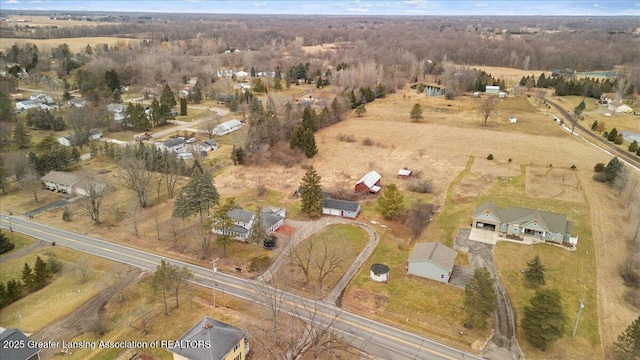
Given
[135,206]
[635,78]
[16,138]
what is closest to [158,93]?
[16,138]

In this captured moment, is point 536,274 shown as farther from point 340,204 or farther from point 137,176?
point 137,176

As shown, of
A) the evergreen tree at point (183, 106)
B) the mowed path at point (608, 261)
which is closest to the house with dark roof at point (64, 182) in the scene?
the evergreen tree at point (183, 106)

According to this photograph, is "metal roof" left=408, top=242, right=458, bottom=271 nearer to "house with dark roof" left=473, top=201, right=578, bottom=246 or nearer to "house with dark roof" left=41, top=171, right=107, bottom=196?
"house with dark roof" left=473, top=201, right=578, bottom=246

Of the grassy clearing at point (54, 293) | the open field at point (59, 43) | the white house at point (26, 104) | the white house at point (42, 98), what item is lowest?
the grassy clearing at point (54, 293)

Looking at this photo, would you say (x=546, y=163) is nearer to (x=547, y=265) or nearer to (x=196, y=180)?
(x=547, y=265)

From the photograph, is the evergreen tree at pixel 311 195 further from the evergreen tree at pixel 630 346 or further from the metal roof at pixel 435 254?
the evergreen tree at pixel 630 346

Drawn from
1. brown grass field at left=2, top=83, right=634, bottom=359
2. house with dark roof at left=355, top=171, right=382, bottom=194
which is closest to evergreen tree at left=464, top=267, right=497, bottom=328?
brown grass field at left=2, top=83, right=634, bottom=359
